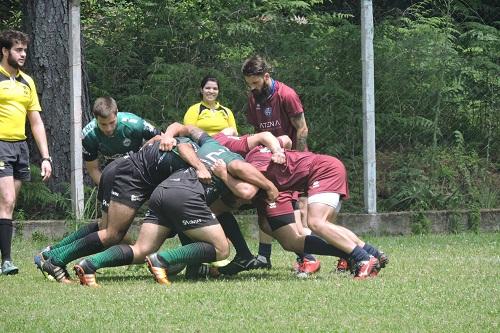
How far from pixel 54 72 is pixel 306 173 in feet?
16.7

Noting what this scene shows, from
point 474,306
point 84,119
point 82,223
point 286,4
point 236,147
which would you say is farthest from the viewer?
point 286,4

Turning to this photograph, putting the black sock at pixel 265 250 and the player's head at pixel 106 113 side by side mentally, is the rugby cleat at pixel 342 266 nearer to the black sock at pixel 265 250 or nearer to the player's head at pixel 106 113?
the black sock at pixel 265 250

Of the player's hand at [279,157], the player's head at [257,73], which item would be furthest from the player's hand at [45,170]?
the player's hand at [279,157]

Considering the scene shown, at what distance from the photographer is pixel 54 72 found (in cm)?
1352

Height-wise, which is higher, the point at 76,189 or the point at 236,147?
the point at 236,147

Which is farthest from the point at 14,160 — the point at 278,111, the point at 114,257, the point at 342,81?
the point at 342,81

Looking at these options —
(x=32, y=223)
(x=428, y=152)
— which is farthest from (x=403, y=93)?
(x=32, y=223)

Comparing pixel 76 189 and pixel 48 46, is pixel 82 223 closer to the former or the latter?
pixel 76 189

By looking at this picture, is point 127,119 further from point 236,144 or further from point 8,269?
point 8,269

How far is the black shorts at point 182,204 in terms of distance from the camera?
353 inches

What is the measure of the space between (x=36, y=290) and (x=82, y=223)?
425 centimetres

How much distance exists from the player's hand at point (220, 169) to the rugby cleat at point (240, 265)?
0.85m

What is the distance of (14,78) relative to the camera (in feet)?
33.5

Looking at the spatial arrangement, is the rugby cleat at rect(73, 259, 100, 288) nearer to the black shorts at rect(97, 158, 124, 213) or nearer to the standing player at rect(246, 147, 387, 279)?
the black shorts at rect(97, 158, 124, 213)
